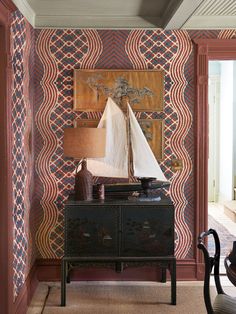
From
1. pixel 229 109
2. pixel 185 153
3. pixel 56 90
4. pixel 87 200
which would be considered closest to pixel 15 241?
pixel 87 200

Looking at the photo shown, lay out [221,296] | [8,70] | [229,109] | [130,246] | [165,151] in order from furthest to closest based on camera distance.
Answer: [229,109]
[165,151]
[130,246]
[8,70]
[221,296]

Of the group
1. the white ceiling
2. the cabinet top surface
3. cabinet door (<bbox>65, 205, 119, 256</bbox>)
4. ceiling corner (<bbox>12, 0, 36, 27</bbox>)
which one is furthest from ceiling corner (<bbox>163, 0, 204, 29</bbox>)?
cabinet door (<bbox>65, 205, 119, 256</bbox>)

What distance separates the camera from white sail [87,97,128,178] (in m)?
4.03

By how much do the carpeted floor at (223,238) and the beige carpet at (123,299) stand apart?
3.84ft

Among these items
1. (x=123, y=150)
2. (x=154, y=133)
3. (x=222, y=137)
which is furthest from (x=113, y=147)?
(x=222, y=137)

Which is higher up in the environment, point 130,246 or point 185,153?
point 185,153

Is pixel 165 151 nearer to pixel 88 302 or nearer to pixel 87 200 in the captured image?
pixel 87 200

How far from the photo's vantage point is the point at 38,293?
3.91 m

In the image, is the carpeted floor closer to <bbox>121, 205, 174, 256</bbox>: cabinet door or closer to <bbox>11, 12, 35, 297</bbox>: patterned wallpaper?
<bbox>121, 205, 174, 256</bbox>: cabinet door

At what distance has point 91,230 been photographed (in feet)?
11.9

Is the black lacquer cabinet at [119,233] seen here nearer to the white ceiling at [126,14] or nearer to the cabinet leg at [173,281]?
the cabinet leg at [173,281]

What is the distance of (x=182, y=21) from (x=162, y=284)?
233cm

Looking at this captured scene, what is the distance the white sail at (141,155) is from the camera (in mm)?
4020

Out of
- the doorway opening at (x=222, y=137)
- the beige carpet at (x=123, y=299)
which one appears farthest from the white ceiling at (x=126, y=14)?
the doorway opening at (x=222, y=137)
